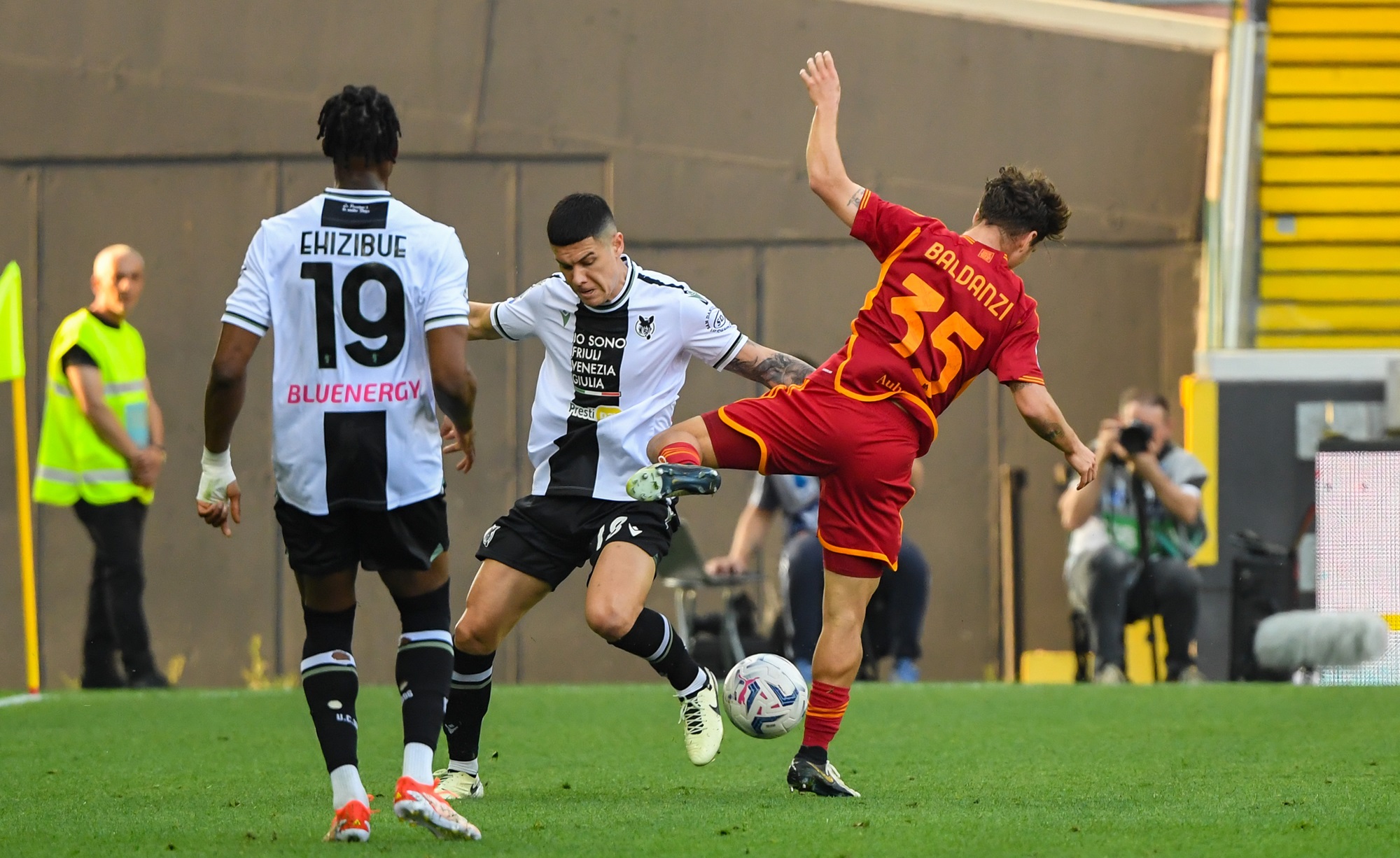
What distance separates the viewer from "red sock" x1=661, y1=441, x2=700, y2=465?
5.05 m

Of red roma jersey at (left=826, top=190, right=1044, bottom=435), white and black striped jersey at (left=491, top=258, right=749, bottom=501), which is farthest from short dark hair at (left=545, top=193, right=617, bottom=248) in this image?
red roma jersey at (left=826, top=190, right=1044, bottom=435)

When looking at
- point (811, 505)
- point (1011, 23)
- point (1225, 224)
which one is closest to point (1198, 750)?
point (811, 505)

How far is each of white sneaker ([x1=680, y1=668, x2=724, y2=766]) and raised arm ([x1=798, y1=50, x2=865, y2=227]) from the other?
4.95ft

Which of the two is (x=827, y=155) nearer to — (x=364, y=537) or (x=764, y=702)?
(x=764, y=702)

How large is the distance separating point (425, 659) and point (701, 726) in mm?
1331

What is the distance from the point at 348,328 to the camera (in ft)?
13.7

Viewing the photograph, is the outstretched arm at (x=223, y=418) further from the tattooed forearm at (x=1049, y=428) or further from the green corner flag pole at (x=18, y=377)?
the green corner flag pole at (x=18, y=377)

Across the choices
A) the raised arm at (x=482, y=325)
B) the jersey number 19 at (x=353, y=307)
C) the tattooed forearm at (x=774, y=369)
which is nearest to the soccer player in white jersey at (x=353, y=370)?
the jersey number 19 at (x=353, y=307)

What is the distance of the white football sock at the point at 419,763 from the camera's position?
4098 millimetres

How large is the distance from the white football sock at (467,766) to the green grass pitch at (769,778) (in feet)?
0.48

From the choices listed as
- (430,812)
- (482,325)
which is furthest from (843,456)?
(430,812)

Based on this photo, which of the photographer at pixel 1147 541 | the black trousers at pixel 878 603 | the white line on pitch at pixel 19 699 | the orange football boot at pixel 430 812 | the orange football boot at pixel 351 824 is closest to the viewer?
the orange football boot at pixel 430 812

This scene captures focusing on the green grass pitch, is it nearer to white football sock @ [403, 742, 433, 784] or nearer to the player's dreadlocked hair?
white football sock @ [403, 742, 433, 784]

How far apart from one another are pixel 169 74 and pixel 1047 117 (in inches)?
236
